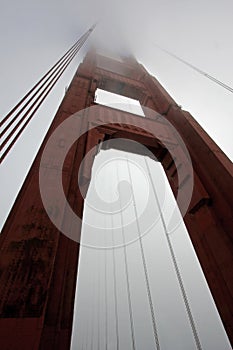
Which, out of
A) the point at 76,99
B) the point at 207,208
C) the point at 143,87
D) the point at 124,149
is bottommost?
the point at 207,208

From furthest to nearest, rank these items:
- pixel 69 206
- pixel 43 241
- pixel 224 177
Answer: pixel 224 177, pixel 69 206, pixel 43 241

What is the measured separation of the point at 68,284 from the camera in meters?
1.40

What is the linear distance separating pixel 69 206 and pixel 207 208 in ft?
6.91

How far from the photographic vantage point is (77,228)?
1.68m

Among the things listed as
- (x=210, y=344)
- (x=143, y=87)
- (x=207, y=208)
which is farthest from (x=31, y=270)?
(x=210, y=344)

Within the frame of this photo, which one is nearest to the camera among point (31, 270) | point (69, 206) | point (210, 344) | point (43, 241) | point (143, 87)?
point (31, 270)

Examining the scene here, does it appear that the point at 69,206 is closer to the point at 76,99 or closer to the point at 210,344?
the point at 76,99

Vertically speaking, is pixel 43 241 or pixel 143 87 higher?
pixel 143 87

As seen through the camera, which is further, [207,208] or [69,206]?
[207,208]

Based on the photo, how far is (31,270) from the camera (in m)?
1.18

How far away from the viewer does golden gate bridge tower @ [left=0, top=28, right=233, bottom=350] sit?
1.07 m

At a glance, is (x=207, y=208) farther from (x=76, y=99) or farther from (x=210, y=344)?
(x=210, y=344)

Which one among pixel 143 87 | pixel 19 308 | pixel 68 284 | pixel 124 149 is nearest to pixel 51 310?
pixel 68 284

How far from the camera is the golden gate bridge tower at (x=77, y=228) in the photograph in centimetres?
107
